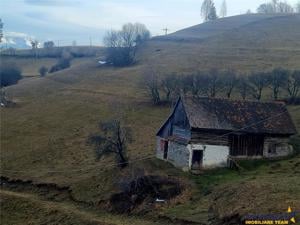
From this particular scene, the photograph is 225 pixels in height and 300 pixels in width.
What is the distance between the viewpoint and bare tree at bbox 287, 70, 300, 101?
189 ft

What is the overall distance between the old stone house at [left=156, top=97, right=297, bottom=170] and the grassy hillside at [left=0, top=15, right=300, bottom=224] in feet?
4.69

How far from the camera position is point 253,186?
2991 centimetres

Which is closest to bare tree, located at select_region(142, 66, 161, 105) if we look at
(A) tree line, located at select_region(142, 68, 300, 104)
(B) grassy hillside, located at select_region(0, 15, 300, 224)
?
(A) tree line, located at select_region(142, 68, 300, 104)

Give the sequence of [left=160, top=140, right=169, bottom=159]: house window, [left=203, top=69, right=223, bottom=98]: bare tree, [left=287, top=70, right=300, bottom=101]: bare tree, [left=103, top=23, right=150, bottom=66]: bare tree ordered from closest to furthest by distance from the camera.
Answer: [left=160, top=140, right=169, bottom=159]: house window < [left=287, top=70, right=300, bottom=101]: bare tree < [left=203, top=69, right=223, bottom=98]: bare tree < [left=103, top=23, right=150, bottom=66]: bare tree

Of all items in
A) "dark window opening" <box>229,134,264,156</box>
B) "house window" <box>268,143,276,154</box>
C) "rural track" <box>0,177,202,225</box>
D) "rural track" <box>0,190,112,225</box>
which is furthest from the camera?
"house window" <box>268,143,276,154</box>

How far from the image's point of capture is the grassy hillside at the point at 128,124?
30.1 metres

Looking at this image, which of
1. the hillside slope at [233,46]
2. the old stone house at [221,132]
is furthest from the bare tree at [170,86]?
the old stone house at [221,132]

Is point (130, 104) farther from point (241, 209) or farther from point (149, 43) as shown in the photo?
point (149, 43)

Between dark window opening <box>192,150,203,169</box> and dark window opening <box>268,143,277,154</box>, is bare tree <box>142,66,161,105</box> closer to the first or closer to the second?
dark window opening <box>268,143,277,154</box>

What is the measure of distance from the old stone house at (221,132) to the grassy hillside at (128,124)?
4.69 ft

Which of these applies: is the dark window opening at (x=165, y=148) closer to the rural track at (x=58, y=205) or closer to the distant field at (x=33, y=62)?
the rural track at (x=58, y=205)

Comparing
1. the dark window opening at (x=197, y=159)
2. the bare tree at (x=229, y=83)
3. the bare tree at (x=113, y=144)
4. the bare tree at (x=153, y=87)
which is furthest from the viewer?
the bare tree at (x=153, y=87)

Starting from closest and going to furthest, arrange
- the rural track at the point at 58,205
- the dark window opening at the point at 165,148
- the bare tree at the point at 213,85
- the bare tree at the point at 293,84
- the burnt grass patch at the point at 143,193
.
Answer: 1. the rural track at the point at 58,205
2. the burnt grass patch at the point at 143,193
3. the dark window opening at the point at 165,148
4. the bare tree at the point at 293,84
5. the bare tree at the point at 213,85

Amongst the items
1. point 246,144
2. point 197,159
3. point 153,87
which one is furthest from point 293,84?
point 197,159
